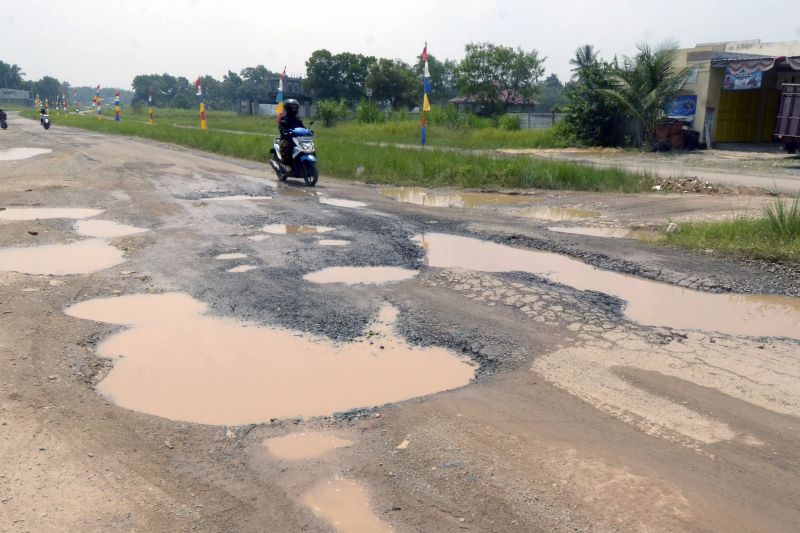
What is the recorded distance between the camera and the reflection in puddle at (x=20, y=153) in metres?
16.8

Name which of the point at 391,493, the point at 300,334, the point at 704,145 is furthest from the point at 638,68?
the point at 391,493

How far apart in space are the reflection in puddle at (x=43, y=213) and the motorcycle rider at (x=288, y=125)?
4.34 m

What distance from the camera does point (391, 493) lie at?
9.23 feet

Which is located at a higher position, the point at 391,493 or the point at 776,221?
the point at 776,221

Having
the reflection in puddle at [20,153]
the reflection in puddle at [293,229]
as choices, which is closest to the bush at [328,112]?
the reflection in puddle at [20,153]

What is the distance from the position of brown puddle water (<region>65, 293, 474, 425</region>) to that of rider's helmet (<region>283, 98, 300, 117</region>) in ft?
26.6

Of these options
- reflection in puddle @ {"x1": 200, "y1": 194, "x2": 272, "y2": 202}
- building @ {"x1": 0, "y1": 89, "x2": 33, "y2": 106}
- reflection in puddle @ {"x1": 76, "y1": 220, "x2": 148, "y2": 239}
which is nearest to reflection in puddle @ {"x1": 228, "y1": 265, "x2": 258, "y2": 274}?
reflection in puddle @ {"x1": 76, "y1": 220, "x2": 148, "y2": 239}

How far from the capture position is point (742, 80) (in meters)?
20.3

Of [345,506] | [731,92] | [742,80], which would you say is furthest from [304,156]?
[731,92]

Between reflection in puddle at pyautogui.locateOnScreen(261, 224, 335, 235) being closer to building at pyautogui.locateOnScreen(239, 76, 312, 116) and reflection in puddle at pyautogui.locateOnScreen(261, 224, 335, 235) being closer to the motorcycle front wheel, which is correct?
the motorcycle front wheel

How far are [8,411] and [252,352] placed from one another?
1469 millimetres

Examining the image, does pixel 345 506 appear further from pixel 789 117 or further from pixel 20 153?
pixel 20 153

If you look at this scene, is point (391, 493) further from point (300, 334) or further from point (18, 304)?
point (18, 304)

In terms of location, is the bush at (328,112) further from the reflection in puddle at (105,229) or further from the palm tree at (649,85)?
the reflection in puddle at (105,229)
